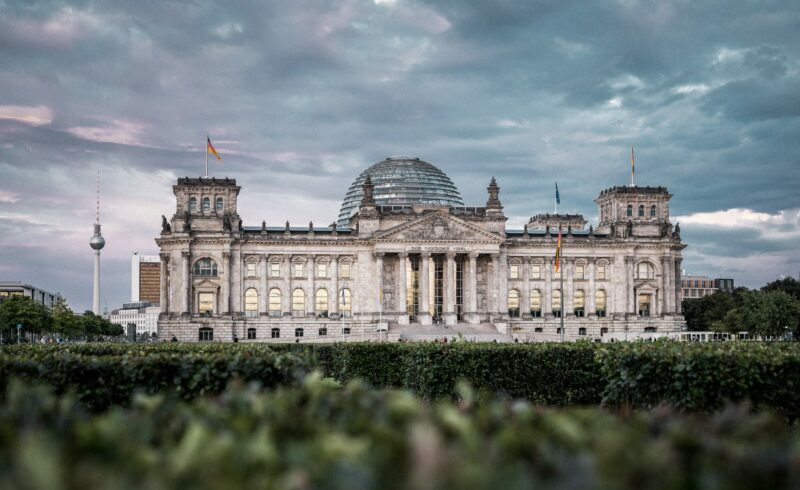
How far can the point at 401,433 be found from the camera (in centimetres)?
625

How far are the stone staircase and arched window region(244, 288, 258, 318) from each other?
18.8m

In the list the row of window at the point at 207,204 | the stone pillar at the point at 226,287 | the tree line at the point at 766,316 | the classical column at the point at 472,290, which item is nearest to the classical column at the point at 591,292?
the classical column at the point at 472,290

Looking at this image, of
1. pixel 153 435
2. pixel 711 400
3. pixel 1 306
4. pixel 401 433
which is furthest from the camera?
pixel 1 306

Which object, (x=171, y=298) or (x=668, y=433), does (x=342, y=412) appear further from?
(x=171, y=298)

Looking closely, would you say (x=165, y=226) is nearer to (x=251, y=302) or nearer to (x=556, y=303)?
(x=251, y=302)

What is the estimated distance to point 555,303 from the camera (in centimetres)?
11106

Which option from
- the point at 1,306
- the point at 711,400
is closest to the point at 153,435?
the point at 711,400

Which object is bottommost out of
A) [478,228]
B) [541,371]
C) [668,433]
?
[541,371]

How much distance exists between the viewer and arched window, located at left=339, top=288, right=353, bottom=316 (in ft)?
350

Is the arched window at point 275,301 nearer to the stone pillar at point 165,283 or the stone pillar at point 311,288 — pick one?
the stone pillar at point 311,288

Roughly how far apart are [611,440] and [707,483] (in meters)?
0.72

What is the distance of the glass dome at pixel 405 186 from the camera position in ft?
408

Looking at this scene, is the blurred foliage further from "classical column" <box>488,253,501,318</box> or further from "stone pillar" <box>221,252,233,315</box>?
"classical column" <box>488,253,501,318</box>

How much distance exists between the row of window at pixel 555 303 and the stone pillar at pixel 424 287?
515 inches
